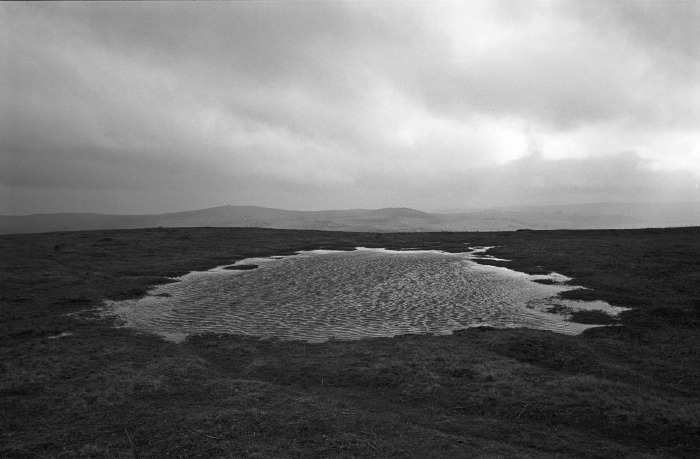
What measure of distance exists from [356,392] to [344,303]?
730 inches

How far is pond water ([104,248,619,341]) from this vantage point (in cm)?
2944

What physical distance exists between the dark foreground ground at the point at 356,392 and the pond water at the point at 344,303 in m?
3.02

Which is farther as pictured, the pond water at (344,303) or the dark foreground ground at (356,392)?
the pond water at (344,303)

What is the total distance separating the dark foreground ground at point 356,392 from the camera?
45.0ft

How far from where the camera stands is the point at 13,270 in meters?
49.6

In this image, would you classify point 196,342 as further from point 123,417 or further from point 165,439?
point 165,439

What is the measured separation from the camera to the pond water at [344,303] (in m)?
29.4

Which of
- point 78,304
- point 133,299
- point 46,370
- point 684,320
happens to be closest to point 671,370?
point 684,320

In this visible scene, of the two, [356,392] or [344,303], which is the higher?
[344,303]

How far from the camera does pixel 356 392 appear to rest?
717 inches

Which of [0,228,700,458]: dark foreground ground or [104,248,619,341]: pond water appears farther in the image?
[104,248,619,341]: pond water

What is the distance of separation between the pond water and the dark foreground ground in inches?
119

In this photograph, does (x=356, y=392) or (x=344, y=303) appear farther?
(x=344, y=303)

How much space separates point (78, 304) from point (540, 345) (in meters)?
39.3
